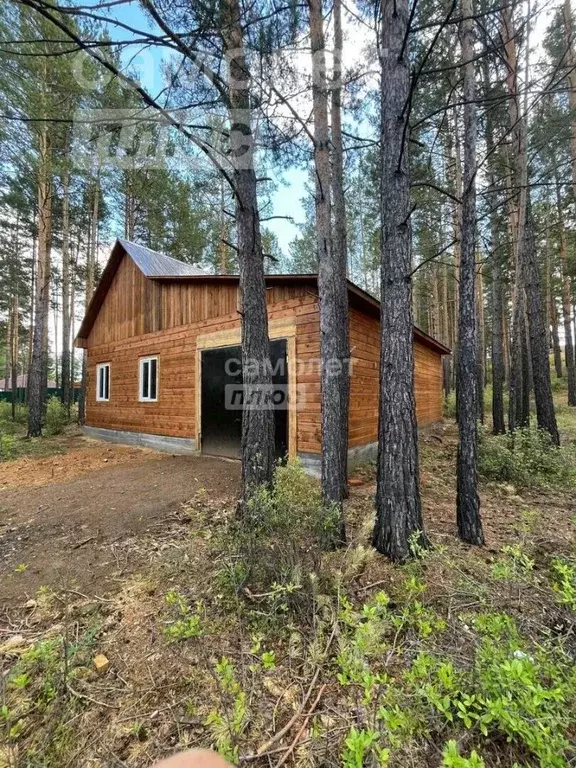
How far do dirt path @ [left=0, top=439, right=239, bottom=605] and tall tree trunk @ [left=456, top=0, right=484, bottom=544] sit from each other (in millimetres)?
2609

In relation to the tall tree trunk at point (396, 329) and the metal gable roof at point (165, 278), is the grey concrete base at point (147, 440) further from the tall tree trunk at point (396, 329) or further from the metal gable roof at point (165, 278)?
the tall tree trunk at point (396, 329)

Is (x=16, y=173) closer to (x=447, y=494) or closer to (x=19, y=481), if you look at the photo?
(x=19, y=481)

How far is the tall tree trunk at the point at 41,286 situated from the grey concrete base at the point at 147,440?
173cm

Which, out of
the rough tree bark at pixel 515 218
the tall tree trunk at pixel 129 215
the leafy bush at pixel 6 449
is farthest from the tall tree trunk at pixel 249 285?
the tall tree trunk at pixel 129 215

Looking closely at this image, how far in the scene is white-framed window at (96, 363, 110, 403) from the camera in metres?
10.8

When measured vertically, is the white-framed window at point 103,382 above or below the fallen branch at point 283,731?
above

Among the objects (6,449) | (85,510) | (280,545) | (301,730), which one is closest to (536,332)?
(280,545)

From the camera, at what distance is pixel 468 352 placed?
3117mm

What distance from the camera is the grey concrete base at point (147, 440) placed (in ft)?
25.8

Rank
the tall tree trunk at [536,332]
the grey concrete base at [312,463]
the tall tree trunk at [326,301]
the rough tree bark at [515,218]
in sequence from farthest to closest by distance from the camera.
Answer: the tall tree trunk at [536,332] → the rough tree bark at [515,218] → the grey concrete base at [312,463] → the tall tree trunk at [326,301]

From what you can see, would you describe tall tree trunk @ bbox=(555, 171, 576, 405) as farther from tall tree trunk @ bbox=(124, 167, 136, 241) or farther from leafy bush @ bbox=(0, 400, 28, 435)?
leafy bush @ bbox=(0, 400, 28, 435)

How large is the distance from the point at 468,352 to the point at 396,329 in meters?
0.87

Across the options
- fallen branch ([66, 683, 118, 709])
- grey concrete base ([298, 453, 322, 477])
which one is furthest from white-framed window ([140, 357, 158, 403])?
fallen branch ([66, 683, 118, 709])

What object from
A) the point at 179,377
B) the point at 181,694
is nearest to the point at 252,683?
the point at 181,694
